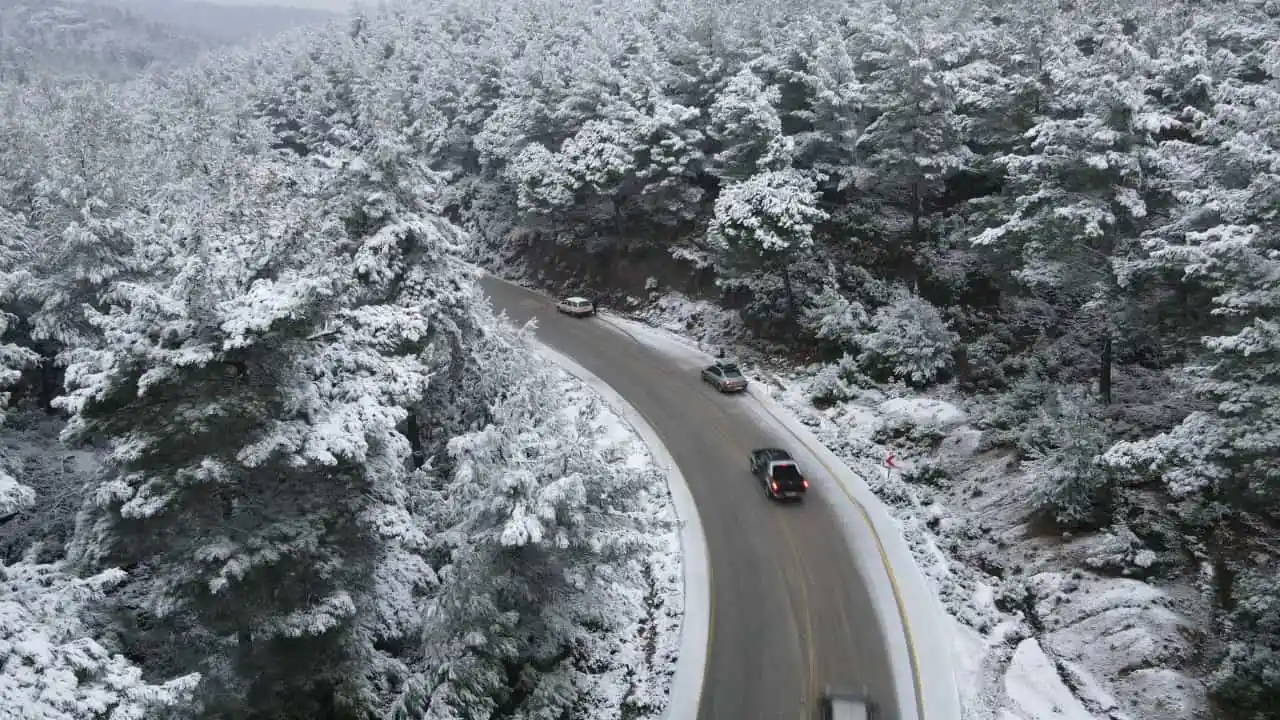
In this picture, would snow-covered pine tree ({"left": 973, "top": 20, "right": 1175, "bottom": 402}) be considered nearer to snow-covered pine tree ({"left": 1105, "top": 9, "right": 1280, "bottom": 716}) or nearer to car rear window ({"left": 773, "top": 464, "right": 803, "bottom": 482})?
snow-covered pine tree ({"left": 1105, "top": 9, "right": 1280, "bottom": 716})

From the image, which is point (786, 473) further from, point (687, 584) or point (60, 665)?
point (60, 665)

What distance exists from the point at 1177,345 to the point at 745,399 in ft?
52.2

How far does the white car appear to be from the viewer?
4403 centimetres

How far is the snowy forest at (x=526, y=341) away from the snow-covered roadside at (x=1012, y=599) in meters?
1.25

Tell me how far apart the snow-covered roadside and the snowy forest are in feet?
4.09

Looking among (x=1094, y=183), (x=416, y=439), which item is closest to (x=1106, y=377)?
(x=1094, y=183)

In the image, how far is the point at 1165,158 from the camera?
2066 centimetres

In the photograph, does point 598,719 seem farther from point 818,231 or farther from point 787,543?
point 818,231

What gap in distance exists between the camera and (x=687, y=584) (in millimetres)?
22516

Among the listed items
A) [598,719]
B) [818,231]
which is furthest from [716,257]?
[598,719]

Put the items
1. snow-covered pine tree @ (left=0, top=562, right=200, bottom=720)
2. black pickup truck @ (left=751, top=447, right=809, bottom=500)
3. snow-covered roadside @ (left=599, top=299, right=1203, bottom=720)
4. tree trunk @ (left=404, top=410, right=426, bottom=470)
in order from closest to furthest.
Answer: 1. snow-covered pine tree @ (left=0, top=562, right=200, bottom=720)
2. snow-covered roadside @ (left=599, top=299, right=1203, bottom=720)
3. tree trunk @ (left=404, top=410, right=426, bottom=470)
4. black pickup truck @ (left=751, top=447, right=809, bottom=500)

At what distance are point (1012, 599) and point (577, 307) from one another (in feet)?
95.0

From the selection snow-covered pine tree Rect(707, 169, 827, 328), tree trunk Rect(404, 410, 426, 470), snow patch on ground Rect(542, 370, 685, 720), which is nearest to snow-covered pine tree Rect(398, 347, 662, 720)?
snow patch on ground Rect(542, 370, 685, 720)

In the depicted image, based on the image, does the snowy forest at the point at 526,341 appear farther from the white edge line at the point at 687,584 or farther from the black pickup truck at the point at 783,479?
the black pickup truck at the point at 783,479
